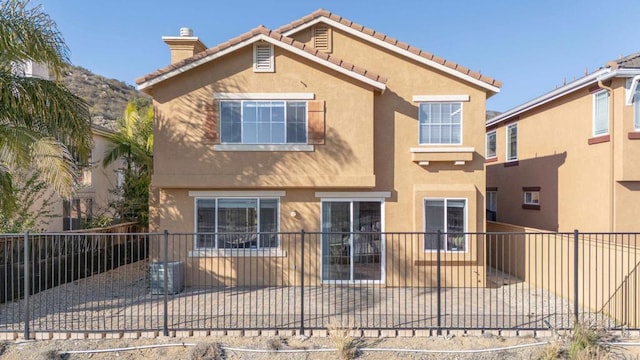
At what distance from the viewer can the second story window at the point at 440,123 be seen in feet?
39.4

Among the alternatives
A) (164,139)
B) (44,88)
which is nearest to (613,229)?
(164,139)

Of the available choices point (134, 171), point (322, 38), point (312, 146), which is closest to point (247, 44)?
point (322, 38)

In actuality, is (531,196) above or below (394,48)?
below

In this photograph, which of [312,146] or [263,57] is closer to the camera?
[312,146]

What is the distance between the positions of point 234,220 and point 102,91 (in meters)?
53.6

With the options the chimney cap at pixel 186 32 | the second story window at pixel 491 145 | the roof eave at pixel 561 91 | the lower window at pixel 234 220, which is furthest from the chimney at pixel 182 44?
the second story window at pixel 491 145

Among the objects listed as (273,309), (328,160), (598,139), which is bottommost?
(273,309)

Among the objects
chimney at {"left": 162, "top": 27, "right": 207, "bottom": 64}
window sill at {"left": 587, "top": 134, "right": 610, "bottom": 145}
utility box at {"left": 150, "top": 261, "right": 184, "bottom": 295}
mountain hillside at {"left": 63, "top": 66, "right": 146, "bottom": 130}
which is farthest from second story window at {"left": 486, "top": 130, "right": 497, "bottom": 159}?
mountain hillside at {"left": 63, "top": 66, "right": 146, "bottom": 130}

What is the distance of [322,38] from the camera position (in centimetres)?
1275

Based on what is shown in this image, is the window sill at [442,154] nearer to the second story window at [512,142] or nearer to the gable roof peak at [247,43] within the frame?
the gable roof peak at [247,43]

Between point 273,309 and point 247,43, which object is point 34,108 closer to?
point 247,43

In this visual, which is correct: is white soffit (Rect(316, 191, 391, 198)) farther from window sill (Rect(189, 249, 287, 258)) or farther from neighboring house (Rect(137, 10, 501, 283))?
window sill (Rect(189, 249, 287, 258))

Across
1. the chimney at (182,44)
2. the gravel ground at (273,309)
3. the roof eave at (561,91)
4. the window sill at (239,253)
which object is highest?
the chimney at (182,44)

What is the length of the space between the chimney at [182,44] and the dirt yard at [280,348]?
349 inches
